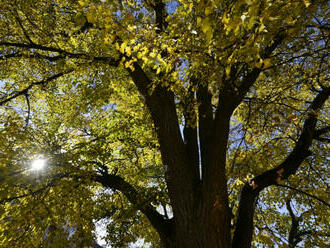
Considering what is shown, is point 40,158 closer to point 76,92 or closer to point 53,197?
point 53,197

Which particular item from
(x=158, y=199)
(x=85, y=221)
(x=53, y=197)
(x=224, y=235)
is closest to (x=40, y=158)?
(x=53, y=197)

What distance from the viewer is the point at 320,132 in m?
3.76

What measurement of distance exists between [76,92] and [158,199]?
6.09 metres

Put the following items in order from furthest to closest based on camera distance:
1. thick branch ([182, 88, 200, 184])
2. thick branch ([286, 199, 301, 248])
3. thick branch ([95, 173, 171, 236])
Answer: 1. thick branch ([286, 199, 301, 248])
2. thick branch ([182, 88, 200, 184])
3. thick branch ([95, 173, 171, 236])

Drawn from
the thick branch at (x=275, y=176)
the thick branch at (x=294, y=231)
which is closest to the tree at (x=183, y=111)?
the thick branch at (x=275, y=176)

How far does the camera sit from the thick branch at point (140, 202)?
12.9ft

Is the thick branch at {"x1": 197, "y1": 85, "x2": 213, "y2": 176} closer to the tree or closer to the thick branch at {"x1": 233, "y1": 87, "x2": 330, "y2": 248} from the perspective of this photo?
the tree

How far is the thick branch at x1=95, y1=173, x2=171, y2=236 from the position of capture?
3929mm

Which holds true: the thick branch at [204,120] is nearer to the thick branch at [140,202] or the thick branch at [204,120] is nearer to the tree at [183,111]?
the tree at [183,111]

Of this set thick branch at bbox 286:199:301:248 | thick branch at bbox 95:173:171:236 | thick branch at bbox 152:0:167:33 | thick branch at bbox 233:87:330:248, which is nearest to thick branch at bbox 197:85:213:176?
thick branch at bbox 233:87:330:248

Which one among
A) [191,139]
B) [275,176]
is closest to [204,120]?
[191,139]

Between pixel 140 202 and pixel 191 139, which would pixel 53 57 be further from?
pixel 140 202

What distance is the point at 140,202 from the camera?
4.69m

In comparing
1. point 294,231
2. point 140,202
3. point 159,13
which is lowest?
point 140,202
